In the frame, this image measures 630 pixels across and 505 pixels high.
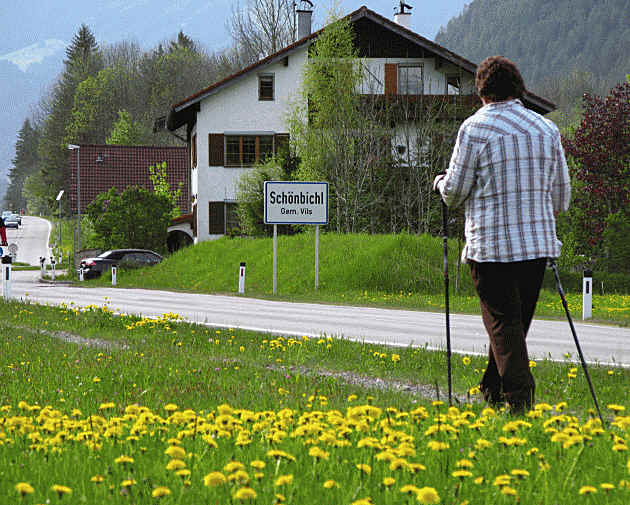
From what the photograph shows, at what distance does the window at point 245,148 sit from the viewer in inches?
1563

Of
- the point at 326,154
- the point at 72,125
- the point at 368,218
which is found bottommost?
the point at 368,218

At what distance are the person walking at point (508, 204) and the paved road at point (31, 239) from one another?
60.9 meters

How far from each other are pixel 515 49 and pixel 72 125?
7674cm

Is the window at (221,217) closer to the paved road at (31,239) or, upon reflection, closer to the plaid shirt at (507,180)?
the paved road at (31,239)

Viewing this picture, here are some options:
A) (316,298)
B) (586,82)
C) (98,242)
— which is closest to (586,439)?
(316,298)

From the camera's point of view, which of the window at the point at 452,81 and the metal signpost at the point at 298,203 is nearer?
the metal signpost at the point at 298,203

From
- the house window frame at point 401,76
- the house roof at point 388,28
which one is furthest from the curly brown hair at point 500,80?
the house window frame at point 401,76

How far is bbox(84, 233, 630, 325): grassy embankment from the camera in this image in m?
20.5

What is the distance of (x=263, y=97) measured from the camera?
3959cm

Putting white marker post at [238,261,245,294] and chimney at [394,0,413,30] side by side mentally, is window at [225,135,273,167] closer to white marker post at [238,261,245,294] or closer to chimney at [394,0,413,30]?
chimney at [394,0,413,30]

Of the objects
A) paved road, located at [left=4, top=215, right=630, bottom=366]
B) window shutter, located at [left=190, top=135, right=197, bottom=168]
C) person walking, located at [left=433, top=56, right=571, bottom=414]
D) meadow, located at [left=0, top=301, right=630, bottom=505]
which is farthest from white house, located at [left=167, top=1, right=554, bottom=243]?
person walking, located at [left=433, top=56, right=571, bottom=414]

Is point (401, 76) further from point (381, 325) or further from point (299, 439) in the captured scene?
point (299, 439)

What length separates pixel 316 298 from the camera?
2062 cm

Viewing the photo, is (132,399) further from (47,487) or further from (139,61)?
(139,61)
